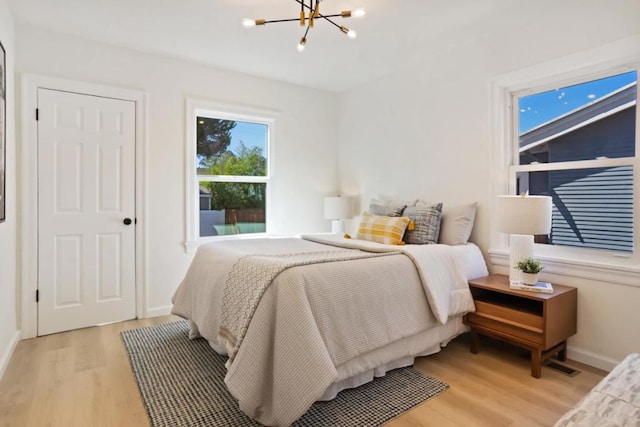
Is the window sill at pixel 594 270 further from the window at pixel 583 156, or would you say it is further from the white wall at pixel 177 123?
the white wall at pixel 177 123

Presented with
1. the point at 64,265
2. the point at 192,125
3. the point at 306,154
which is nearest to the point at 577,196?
the point at 306,154

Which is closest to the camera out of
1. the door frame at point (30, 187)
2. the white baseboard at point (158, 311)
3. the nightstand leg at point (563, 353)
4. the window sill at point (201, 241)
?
the nightstand leg at point (563, 353)

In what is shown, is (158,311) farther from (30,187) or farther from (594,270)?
(594,270)

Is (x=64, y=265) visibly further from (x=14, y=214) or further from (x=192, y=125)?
(x=192, y=125)

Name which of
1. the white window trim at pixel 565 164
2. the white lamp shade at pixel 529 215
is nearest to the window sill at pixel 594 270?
the white window trim at pixel 565 164

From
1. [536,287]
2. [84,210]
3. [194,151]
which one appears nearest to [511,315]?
[536,287]

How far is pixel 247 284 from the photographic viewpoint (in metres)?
2.00

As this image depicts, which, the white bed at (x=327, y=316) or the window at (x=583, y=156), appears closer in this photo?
the white bed at (x=327, y=316)

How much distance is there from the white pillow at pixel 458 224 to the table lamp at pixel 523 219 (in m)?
0.50

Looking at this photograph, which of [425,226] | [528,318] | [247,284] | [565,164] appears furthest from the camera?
[425,226]

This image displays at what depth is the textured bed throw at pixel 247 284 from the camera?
186 centimetres

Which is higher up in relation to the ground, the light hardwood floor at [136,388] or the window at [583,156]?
the window at [583,156]

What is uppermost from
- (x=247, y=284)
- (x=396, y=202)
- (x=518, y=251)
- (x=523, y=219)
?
(x=396, y=202)

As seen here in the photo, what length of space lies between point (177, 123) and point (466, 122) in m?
2.71
